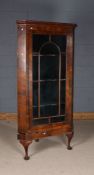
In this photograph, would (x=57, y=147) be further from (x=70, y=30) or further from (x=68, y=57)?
(x=70, y=30)

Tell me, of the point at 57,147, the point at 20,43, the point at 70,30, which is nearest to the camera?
the point at 20,43

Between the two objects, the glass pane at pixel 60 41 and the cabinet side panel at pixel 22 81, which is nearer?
the cabinet side panel at pixel 22 81

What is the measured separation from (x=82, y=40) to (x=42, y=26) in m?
1.68

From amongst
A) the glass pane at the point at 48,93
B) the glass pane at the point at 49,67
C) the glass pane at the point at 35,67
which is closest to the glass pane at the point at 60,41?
the glass pane at the point at 49,67

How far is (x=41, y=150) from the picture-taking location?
323cm

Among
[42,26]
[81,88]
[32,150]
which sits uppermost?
Result: [42,26]

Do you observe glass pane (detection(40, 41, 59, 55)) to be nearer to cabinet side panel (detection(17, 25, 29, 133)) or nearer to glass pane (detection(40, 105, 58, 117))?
cabinet side panel (detection(17, 25, 29, 133))

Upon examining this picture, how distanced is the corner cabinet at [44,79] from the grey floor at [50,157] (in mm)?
173

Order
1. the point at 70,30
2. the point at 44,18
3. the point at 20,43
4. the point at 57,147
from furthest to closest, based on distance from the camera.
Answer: the point at 44,18
the point at 57,147
the point at 70,30
the point at 20,43

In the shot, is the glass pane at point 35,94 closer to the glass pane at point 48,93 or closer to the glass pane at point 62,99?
the glass pane at point 48,93

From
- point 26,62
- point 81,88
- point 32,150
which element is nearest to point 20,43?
point 26,62

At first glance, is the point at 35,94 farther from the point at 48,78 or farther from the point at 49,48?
the point at 49,48

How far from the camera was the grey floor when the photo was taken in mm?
2703

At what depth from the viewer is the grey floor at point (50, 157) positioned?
2703mm
